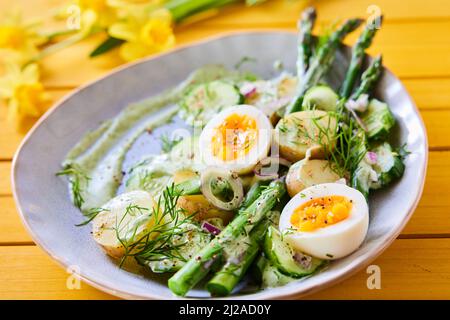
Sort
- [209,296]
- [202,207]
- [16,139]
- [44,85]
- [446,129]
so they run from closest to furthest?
1. [209,296]
2. [202,207]
3. [446,129]
4. [16,139]
5. [44,85]

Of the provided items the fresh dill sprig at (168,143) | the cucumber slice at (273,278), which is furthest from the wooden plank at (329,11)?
the cucumber slice at (273,278)

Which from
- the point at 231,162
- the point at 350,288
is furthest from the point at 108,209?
the point at 350,288

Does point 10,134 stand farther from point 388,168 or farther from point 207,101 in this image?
point 388,168

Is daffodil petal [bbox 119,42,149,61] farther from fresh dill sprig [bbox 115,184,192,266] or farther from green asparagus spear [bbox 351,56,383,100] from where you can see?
fresh dill sprig [bbox 115,184,192,266]

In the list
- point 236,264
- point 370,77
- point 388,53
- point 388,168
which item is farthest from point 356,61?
point 236,264

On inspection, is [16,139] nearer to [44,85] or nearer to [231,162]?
[44,85]

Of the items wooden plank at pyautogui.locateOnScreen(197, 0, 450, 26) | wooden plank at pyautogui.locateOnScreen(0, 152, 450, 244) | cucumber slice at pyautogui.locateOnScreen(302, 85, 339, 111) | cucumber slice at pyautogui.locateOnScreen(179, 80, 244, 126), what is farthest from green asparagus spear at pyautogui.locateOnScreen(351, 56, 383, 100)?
wooden plank at pyautogui.locateOnScreen(197, 0, 450, 26)
